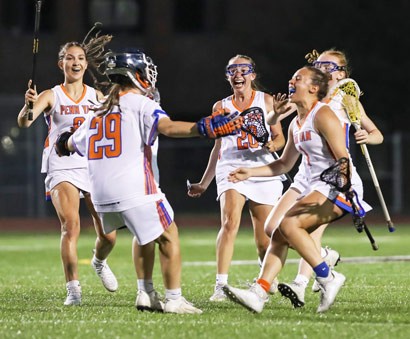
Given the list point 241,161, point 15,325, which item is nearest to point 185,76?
point 241,161

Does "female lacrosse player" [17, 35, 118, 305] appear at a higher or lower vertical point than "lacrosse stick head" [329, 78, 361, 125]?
lower

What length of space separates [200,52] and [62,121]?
Answer: 2377 centimetres

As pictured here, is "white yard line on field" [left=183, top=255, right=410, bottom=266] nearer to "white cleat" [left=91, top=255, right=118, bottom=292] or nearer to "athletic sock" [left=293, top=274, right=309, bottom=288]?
"white cleat" [left=91, top=255, right=118, bottom=292]

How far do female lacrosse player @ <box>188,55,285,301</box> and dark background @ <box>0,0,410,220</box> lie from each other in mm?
19511

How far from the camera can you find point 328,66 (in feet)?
33.2

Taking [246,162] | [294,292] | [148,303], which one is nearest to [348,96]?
[246,162]

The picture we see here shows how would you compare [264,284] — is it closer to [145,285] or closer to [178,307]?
[178,307]

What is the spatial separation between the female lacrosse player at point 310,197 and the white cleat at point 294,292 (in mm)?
245

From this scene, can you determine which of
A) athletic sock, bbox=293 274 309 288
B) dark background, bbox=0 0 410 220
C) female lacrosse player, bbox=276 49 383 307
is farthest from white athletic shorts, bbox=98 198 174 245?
dark background, bbox=0 0 410 220

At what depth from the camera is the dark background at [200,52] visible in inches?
1207

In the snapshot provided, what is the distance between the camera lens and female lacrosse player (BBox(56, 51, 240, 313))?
884 cm

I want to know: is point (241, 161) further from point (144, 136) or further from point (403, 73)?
point (403, 73)

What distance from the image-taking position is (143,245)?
9125mm

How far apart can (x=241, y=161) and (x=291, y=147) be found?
1351 mm
